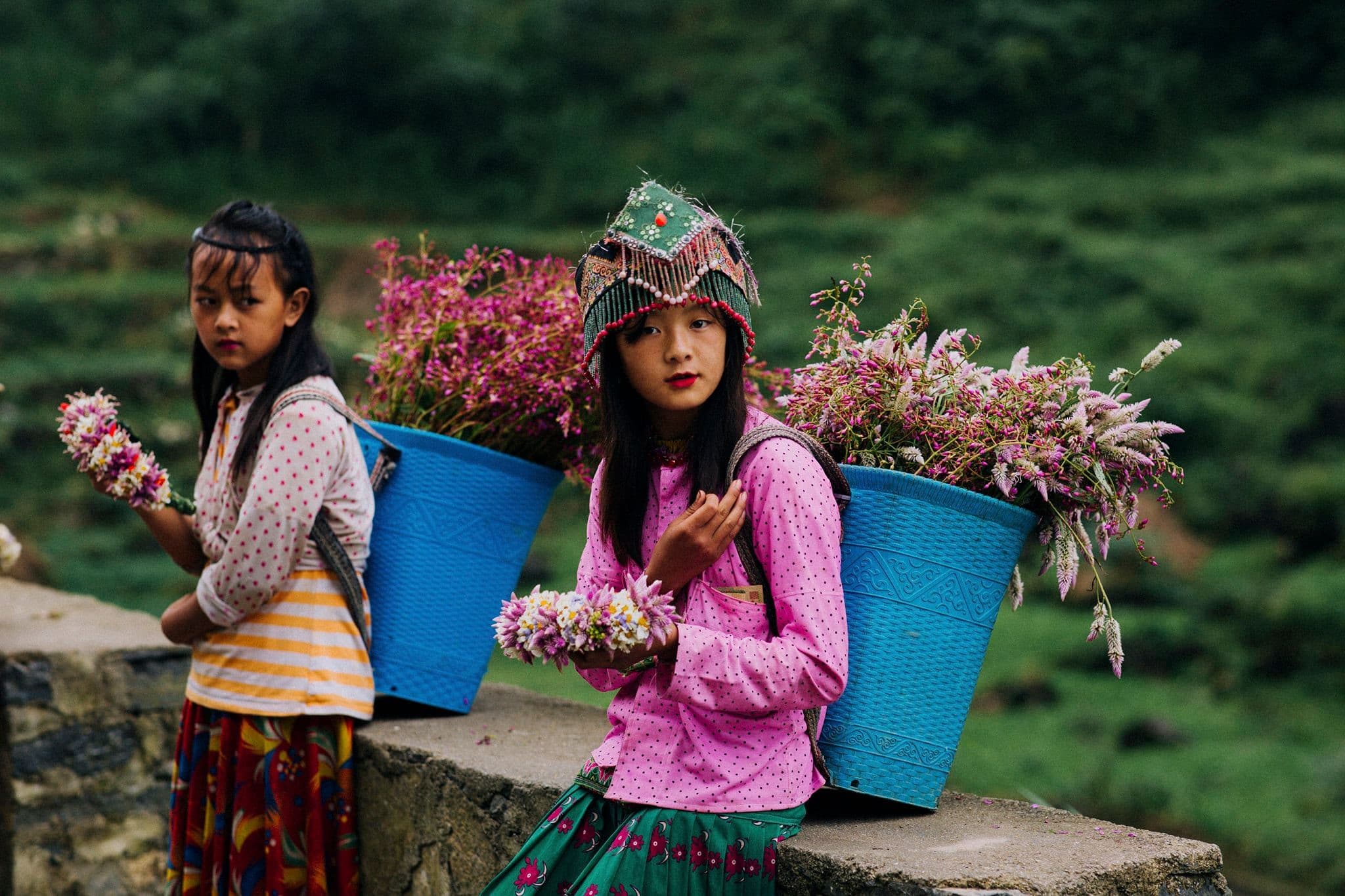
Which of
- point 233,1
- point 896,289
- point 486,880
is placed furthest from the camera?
point 233,1

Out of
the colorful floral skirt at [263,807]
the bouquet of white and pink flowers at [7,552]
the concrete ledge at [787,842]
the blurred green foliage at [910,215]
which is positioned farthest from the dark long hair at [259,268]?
the blurred green foliage at [910,215]

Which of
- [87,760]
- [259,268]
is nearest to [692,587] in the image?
[259,268]

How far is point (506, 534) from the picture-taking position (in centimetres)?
266

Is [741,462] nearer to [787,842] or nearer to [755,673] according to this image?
[755,673]

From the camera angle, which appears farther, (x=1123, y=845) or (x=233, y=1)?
(x=233, y=1)

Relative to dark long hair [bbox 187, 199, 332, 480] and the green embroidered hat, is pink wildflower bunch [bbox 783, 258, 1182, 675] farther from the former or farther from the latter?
dark long hair [bbox 187, 199, 332, 480]

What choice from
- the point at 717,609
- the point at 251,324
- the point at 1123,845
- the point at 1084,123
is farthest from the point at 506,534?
the point at 1084,123

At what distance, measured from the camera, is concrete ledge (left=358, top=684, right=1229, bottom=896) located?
1.74 m

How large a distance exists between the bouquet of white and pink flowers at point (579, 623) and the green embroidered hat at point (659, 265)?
1.27ft

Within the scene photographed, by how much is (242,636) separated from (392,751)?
1.19 ft

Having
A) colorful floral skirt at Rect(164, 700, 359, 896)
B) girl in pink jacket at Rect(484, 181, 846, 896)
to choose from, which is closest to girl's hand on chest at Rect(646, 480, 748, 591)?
girl in pink jacket at Rect(484, 181, 846, 896)

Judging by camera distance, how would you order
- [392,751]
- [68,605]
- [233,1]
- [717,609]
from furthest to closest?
[233,1] → [68,605] → [392,751] → [717,609]

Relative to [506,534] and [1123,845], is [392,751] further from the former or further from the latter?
[1123,845]

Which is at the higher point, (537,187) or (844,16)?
(844,16)
